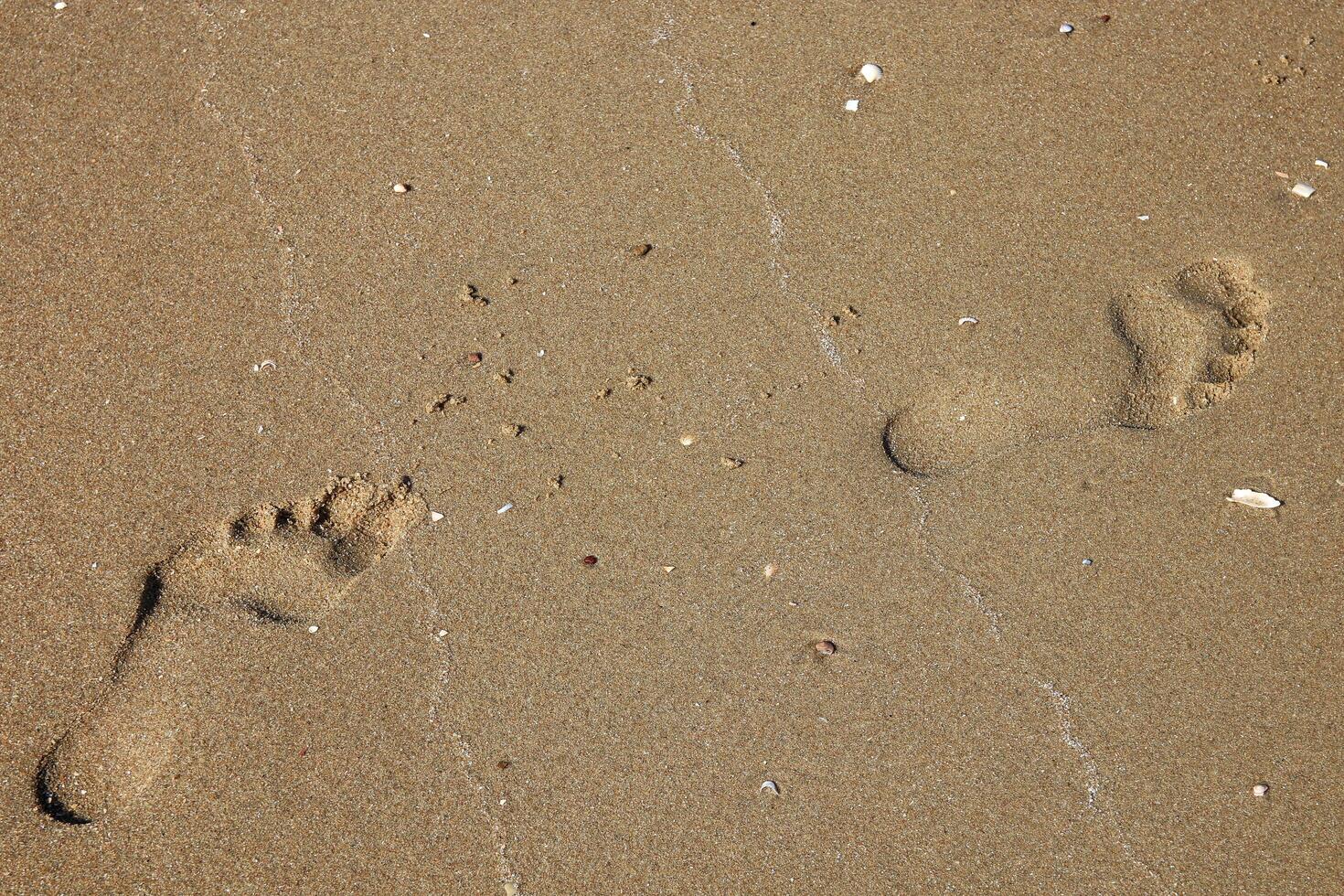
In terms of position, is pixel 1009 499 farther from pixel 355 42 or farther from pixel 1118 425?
pixel 355 42

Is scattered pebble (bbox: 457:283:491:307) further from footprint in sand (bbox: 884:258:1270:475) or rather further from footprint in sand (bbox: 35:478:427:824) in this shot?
footprint in sand (bbox: 884:258:1270:475)

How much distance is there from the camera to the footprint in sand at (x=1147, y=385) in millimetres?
2521

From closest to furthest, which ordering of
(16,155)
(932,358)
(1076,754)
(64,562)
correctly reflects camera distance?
(1076,754) → (64,562) → (932,358) → (16,155)

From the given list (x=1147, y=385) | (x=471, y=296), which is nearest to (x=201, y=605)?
(x=471, y=296)

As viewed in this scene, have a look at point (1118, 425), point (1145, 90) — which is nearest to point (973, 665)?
point (1118, 425)

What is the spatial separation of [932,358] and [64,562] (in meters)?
2.00

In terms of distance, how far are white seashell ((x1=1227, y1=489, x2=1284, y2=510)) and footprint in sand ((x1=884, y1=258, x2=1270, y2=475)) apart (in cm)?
21

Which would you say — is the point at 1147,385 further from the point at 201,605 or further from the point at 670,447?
the point at 201,605

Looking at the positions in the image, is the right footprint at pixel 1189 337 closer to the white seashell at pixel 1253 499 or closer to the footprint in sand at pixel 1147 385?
the footprint in sand at pixel 1147 385

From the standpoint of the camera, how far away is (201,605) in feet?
7.68

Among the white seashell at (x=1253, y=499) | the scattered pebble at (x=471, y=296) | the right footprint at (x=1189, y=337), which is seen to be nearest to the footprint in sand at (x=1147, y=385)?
the right footprint at (x=1189, y=337)

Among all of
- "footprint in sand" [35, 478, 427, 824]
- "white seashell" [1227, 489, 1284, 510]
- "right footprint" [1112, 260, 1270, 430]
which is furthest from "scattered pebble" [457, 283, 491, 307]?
"white seashell" [1227, 489, 1284, 510]

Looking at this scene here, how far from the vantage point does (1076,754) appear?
7.30 feet

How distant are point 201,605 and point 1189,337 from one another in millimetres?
2328
